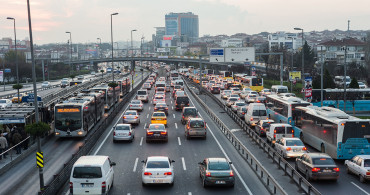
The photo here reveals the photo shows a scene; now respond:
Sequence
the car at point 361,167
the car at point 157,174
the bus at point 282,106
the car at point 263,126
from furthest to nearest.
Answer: the bus at point 282,106 → the car at point 263,126 → the car at point 361,167 → the car at point 157,174

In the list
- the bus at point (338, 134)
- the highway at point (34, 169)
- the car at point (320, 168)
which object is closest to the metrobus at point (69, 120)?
the highway at point (34, 169)

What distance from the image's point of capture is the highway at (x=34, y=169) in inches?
801

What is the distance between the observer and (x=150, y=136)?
31.5 metres

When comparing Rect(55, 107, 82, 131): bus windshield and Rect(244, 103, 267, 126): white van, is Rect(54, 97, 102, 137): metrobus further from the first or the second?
Rect(244, 103, 267, 126): white van

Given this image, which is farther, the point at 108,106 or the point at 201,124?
the point at 108,106

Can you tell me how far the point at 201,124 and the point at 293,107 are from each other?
7.88 metres

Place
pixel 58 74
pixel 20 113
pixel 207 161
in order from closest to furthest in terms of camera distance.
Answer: pixel 207 161 < pixel 20 113 < pixel 58 74

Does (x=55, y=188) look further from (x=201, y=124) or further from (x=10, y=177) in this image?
(x=201, y=124)

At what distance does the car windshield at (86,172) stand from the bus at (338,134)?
14.5 meters

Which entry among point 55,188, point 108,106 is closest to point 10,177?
point 55,188

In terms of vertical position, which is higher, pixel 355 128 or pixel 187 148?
pixel 355 128

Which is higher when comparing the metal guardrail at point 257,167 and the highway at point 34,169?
the metal guardrail at point 257,167

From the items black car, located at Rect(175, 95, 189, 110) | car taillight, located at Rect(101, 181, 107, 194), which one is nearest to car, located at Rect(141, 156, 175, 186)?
car taillight, located at Rect(101, 181, 107, 194)

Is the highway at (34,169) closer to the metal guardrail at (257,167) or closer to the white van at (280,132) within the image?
the metal guardrail at (257,167)
